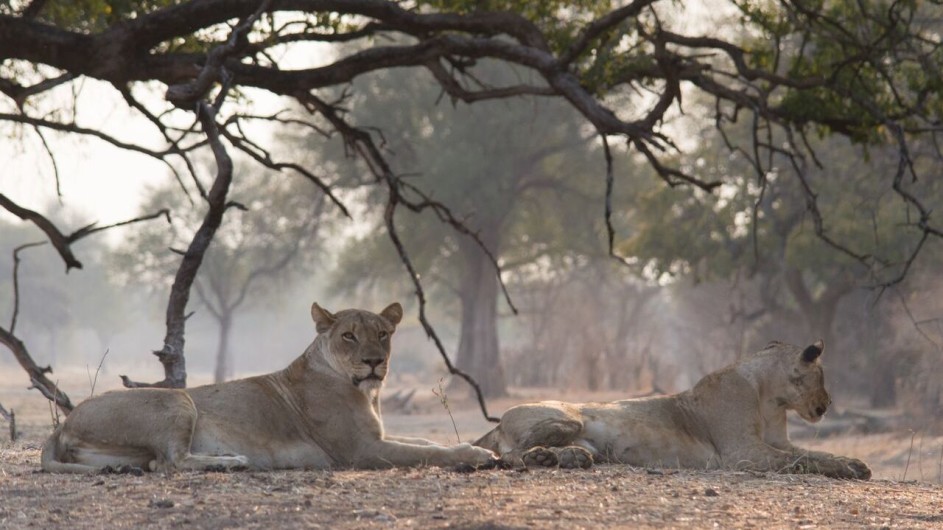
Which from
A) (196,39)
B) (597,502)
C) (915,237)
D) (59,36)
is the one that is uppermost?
(915,237)

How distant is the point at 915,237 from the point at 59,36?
21.7 m

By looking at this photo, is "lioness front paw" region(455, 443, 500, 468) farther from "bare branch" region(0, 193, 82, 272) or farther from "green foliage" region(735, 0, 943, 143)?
"green foliage" region(735, 0, 943, 143)

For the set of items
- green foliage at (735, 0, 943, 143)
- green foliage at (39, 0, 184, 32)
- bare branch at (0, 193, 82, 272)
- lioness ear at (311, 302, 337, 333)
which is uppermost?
green foliage at (39, 0, 184, 32)

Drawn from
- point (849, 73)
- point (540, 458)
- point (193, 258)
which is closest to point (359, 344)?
point (540, 458)

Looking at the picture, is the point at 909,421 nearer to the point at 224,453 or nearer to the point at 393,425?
the point at 393,425

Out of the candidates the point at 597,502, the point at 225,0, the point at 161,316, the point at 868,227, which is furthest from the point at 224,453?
the point at 161,316

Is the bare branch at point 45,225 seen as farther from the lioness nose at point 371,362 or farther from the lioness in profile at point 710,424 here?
the lioness in profile at point 710,424

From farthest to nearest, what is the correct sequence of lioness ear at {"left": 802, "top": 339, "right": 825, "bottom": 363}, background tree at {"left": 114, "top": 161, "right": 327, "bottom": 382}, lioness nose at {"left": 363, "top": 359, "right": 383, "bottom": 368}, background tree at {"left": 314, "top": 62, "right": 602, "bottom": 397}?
background tree at {"left": 114, "top": 161, "right": 327, "bottom": 382} < background tree at {"left": 314, "top": 62, "right": 602, "bottom": 397} < lioness ear at {"left": 802, "top": 339, "right": 825, "bottom": 363} < lioness nose at {"left": 363, "top": 359, "right": 383, "bottom": 368}

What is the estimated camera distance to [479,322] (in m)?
37.2

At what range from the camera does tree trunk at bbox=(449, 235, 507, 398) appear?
36.2 m

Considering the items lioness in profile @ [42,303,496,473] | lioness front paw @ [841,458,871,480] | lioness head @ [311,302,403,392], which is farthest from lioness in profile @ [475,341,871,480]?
lioness head @ [311,302,403,392]

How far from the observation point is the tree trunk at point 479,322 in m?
36.2

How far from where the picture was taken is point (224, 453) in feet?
22.4

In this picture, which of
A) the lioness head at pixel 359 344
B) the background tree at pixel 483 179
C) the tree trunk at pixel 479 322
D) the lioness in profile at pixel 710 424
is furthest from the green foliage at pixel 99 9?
the tree trunk at pixel 479 322
